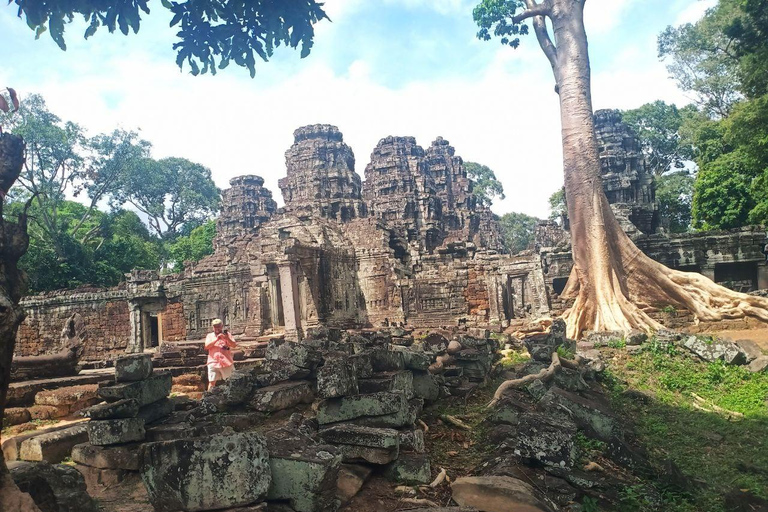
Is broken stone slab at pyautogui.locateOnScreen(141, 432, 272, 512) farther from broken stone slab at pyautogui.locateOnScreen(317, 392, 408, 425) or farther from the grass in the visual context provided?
the grass

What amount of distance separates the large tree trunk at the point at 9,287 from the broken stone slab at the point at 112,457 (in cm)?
186

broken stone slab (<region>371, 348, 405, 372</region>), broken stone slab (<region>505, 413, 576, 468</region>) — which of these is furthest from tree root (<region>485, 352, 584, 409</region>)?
broken stone slab (<region>505, 413, 576, 468</region>)

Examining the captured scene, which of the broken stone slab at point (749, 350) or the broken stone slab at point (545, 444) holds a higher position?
the broken stone slab at point (545, 444)

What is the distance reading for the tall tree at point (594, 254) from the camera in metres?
10.9

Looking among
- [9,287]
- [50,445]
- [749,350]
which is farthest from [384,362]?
[749,350]

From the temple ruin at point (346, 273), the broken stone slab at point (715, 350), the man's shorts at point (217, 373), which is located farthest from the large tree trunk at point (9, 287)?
the temple ruin at point (346, 273)

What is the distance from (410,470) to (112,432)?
2.50 metres

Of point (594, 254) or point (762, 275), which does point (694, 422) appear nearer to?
point (594, 254)

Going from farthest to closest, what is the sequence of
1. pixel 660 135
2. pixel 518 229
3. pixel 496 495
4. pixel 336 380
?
pixel 518 229
pixel 660 135
pixel 336 380
pixel 496 495

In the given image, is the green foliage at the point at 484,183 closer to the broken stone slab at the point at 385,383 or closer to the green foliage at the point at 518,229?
the green foliage at the point at 518,229

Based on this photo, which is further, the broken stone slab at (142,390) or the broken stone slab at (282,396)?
the broken stone slab at (282,396)

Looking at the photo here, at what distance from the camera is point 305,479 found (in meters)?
2.74

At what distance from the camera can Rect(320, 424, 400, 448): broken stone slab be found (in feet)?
10.9

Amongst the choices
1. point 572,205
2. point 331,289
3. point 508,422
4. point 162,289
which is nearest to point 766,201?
point 572,205
